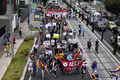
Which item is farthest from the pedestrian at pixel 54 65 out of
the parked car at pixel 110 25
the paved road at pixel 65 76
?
the parked car at pixel 110 25

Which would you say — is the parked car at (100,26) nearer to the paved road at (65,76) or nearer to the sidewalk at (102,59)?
the sidewalk at (102,59)

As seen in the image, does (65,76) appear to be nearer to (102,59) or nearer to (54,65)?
(54,65)

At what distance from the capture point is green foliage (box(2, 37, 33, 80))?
82.8 feet

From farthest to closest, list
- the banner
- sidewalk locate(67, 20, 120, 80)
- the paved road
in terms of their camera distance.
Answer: sidewalk locate(67, 20, 120, 80) < the banner < the paved road

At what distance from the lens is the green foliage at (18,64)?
2523cm

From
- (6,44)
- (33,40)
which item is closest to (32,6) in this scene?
(33,40)

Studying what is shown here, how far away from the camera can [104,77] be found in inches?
1050

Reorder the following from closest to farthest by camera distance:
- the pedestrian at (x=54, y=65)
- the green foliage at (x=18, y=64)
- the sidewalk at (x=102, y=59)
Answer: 1. the green foliage at (x=18, y=64)
2. the pedestrian at (x=54, y=65)
3. the sidewalk at (x=102, y=59)

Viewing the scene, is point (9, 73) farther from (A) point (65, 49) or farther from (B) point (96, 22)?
(B) point (96, 22)

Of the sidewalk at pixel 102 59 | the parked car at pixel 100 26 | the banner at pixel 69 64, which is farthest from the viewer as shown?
the parked car at pixel 100 26

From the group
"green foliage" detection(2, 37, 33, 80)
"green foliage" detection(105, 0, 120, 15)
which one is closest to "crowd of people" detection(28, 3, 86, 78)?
"green foliage" detection(2, 37, 33, 80)

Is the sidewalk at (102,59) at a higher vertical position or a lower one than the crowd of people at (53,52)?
lower

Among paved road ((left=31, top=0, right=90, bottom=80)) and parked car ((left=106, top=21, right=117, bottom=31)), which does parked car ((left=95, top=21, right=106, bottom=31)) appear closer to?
parked car ((left=106, top=21, right=117, bottom=31))

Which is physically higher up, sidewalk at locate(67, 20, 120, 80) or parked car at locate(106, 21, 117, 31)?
parked car at locate(106, 21, 117, 31)
